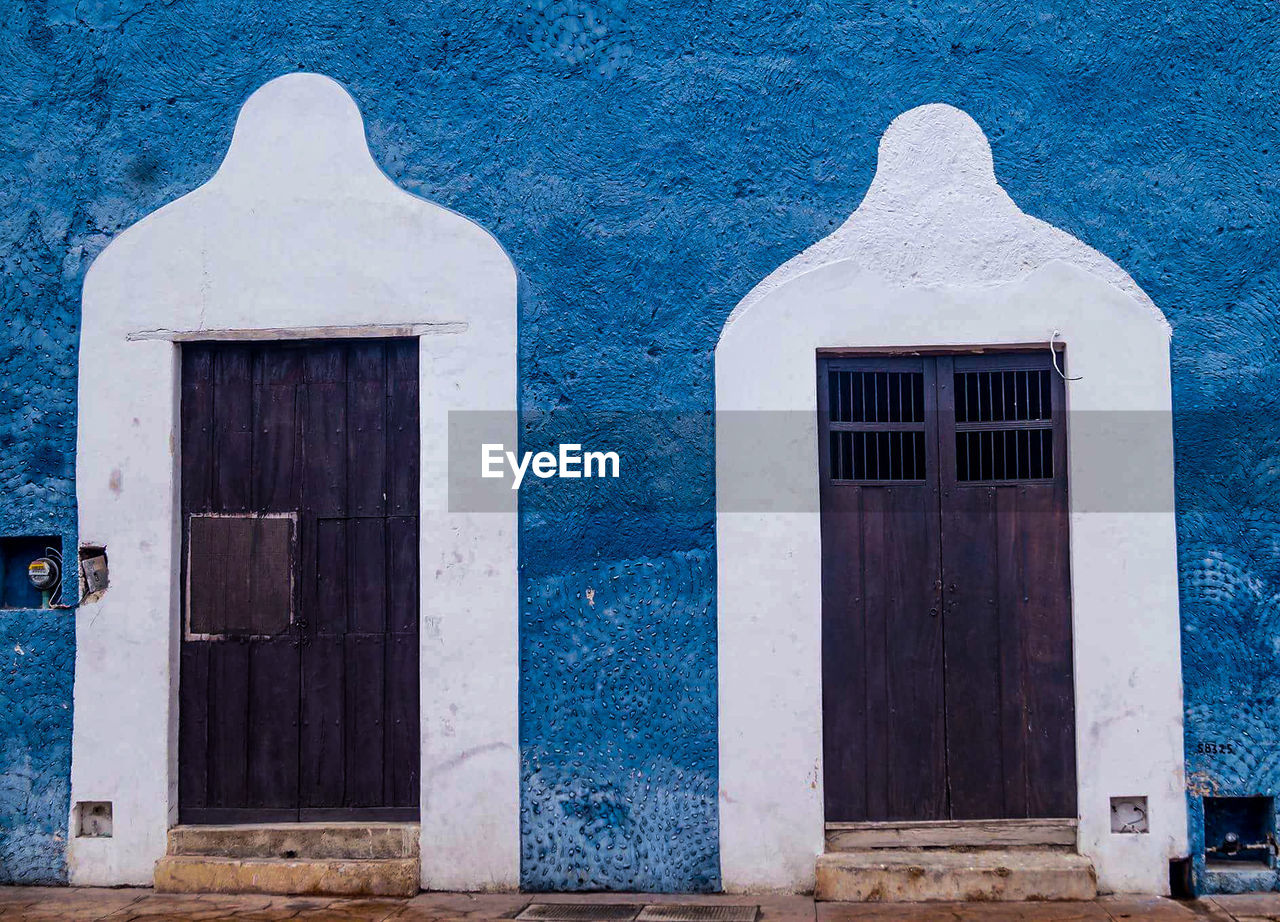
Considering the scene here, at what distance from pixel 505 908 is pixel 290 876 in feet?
3.60

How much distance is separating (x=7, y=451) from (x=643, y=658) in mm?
3396

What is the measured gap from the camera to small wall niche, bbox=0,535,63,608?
5.37m

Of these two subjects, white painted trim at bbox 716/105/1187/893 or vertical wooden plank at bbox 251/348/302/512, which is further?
vertical wooden plank at bbox 251/348/302/512

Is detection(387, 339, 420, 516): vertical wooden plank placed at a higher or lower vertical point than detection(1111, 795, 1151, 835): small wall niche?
higher

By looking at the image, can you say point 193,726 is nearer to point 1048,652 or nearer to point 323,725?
point 323,725

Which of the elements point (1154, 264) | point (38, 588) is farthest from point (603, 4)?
point (38, 588)

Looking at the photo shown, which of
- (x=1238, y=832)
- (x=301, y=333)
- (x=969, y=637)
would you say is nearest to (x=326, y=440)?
(x=301, y=333)

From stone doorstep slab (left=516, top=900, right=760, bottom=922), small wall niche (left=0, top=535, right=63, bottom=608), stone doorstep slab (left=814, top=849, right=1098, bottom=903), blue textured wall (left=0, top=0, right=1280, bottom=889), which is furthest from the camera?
small wall niche (left=0, top=535, right=63, bottom=608)

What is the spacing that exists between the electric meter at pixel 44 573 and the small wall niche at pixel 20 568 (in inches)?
2.5

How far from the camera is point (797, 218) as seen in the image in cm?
516

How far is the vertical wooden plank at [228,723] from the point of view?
17.2 feet

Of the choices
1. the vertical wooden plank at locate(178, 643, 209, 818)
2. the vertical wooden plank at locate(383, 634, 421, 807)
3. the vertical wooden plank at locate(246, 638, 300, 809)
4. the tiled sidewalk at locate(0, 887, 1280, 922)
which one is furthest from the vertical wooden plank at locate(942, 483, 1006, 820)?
the vertical wooden plank at locate(178, 643, 209, 818)

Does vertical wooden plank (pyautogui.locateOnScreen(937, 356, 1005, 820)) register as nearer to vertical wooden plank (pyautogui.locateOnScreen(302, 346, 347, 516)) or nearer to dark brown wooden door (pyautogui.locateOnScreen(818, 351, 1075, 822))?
dark brown wooden door (pyautogui.locateOnScreen(818, 351, 1075, 822))

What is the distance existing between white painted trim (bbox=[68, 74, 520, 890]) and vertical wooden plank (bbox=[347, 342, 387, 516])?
0.21 m
